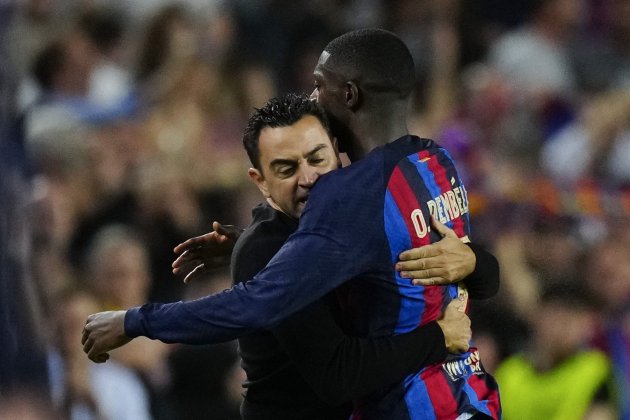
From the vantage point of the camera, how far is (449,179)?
2.48 meters

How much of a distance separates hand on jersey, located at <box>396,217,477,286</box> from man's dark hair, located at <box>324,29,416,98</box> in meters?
0.31

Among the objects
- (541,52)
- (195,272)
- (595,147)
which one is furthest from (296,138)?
(541,52)

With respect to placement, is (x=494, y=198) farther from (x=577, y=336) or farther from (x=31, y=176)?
(x=31, y=176)

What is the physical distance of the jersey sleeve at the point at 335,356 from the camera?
2264 mm

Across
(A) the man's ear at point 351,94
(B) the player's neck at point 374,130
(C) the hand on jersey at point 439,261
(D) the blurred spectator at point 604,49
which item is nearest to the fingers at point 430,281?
(C) the hand on jersey at point 439,261

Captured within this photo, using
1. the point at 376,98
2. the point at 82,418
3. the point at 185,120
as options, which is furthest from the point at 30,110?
the point at 376,98

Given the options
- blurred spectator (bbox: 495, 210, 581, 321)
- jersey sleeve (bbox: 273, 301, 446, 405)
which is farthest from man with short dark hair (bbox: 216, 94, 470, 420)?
blurred spectator (bbox: 495, 210, 581, 321)

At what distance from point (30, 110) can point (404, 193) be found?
3.18 meters

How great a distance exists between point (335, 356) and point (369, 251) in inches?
8.9

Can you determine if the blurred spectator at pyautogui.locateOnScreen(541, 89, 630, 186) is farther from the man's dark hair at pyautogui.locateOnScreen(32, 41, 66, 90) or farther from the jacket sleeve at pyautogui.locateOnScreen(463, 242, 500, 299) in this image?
the jacket sleeve at pyautogui.locateOnScreen(463, 242, 500, 299)

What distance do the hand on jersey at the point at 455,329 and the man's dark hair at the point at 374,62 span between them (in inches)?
19.5

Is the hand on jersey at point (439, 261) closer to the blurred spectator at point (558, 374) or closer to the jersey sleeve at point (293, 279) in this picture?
the jersey sleeve at point (293, 279)

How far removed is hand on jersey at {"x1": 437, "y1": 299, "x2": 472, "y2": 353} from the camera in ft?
7.89

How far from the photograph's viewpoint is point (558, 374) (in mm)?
4582
